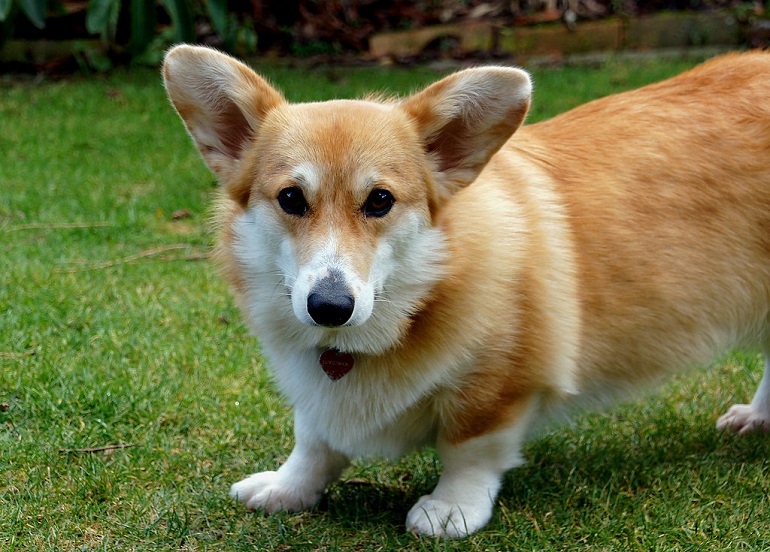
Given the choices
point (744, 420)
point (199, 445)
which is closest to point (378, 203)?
point (199, 445)

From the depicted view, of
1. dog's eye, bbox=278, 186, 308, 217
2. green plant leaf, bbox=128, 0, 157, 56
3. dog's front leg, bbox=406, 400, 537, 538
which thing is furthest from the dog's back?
green plant leaf, bbox=128, 0, 157, 56

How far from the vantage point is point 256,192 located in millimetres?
2656

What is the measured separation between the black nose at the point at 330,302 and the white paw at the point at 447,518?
805 millimetres

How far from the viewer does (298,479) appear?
3.00m

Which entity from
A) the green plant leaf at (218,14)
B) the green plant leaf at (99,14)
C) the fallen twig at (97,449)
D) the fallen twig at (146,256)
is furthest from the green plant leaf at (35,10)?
the fallen twig at (97,449)

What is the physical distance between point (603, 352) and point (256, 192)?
4.05 ft

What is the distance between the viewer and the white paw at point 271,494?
2939mm

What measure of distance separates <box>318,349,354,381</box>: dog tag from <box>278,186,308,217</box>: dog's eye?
45cm

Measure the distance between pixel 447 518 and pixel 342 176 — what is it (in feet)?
3.57

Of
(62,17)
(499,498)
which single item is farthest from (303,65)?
(499,498)

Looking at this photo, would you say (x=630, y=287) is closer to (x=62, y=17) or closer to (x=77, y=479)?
(x=77, y=479)

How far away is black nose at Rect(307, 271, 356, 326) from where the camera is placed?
2.34m

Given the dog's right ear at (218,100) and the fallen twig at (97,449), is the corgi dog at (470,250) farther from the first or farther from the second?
the fallen twig at (97,449)

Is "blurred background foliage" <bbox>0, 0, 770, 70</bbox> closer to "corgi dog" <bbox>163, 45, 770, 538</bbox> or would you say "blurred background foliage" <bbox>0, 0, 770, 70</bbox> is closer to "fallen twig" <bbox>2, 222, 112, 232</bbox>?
"fallen twig" <bbox>2, 222, 112, 232</bbox>
